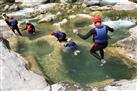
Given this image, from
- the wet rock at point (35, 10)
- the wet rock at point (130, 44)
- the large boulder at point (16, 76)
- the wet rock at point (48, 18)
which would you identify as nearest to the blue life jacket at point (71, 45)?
the wet rock at point (130, 44)

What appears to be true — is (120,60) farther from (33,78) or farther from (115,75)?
(33,78)

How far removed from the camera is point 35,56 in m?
19.4

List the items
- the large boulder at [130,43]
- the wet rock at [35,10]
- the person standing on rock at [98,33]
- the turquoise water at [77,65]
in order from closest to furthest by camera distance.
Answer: the person standing on rock at [98,33]
the turquoise water at [77,65]
the large boulder at [130,43]
the wet rock at [35,10]

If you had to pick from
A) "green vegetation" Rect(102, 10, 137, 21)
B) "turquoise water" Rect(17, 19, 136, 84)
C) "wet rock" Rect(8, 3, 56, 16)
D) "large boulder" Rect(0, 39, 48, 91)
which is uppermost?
"large boulder" Rect(0, 39, 48, 91)

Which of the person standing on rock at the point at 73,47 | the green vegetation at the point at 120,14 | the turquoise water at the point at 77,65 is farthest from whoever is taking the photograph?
the green vegetation at the point at 120,14

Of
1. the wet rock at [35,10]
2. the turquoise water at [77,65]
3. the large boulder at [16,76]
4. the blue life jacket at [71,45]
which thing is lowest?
the wet rock at [35,10]

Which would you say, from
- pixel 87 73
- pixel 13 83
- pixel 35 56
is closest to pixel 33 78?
pixel 13 83

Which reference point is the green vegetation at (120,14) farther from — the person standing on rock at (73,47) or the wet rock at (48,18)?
the person standing on rock at (73,47)

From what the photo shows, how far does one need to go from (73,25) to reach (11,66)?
10.5m

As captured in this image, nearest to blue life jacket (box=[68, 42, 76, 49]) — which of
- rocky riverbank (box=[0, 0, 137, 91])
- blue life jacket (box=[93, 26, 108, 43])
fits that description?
rocky riverbank (box=[0, 0, 137, 91])

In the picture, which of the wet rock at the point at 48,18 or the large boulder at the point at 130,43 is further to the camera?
the wet rock at the point at 48,18

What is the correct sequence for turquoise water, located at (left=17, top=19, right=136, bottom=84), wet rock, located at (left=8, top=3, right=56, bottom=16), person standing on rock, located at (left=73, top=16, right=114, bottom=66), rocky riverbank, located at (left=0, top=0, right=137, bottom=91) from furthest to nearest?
wet rock, located at (left=8, top=3, right=56, bottom=16) < turquoise water, located at (left=17, top=19, right=136, bottom=84) < person standing on rock, located at (left=73, top=16, right=114, bottom=66) < rocky riverbank, located at (left=0, top=0, right=137, bottom=91)

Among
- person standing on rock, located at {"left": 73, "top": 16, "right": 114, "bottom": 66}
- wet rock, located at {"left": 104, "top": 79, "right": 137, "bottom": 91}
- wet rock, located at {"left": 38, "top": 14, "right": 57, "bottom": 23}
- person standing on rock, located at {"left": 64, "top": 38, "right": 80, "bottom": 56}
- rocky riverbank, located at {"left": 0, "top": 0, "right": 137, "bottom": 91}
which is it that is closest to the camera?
wet rock, located at {"left": 104, "top": 79, "right": 137, "bottom": 91}

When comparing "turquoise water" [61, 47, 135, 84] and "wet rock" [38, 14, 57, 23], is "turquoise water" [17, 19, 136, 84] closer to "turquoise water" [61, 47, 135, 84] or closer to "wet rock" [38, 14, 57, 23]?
"turquoise water" [61, 47, 135, 84]
